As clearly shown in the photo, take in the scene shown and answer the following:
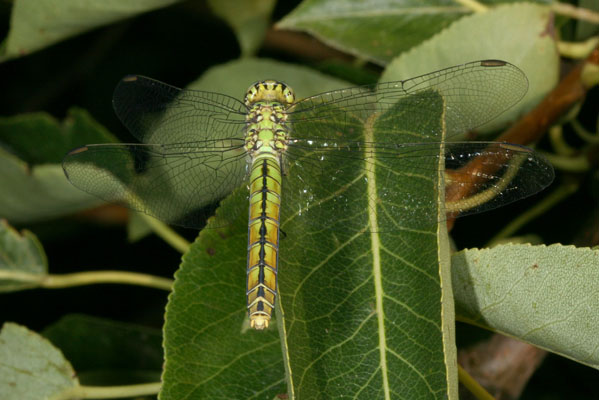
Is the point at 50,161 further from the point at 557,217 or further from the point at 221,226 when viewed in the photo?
the point at 557,217

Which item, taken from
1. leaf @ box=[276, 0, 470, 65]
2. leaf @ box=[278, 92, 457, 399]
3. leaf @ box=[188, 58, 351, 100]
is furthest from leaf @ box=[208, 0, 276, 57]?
leaf @ box=[278, 92, 457, 399]

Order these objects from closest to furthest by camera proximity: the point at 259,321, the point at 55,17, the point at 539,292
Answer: the point at 539,292 < the point at 259,321 < the point at 55,17

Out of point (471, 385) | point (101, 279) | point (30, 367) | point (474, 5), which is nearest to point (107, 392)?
point (30, 367)

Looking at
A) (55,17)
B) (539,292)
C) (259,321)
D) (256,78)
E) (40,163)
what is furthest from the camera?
(40,163)

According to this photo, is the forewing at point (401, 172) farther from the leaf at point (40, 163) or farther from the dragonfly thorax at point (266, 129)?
the leaf at point (40, 163)

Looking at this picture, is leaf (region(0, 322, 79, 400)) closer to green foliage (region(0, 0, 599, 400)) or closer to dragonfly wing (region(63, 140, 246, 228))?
green foliage (region(0, 0, 599, 400))

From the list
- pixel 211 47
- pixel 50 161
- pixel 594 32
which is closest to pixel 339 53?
pixel 211 47

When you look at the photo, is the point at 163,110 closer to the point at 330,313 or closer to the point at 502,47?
the point at 330,313
